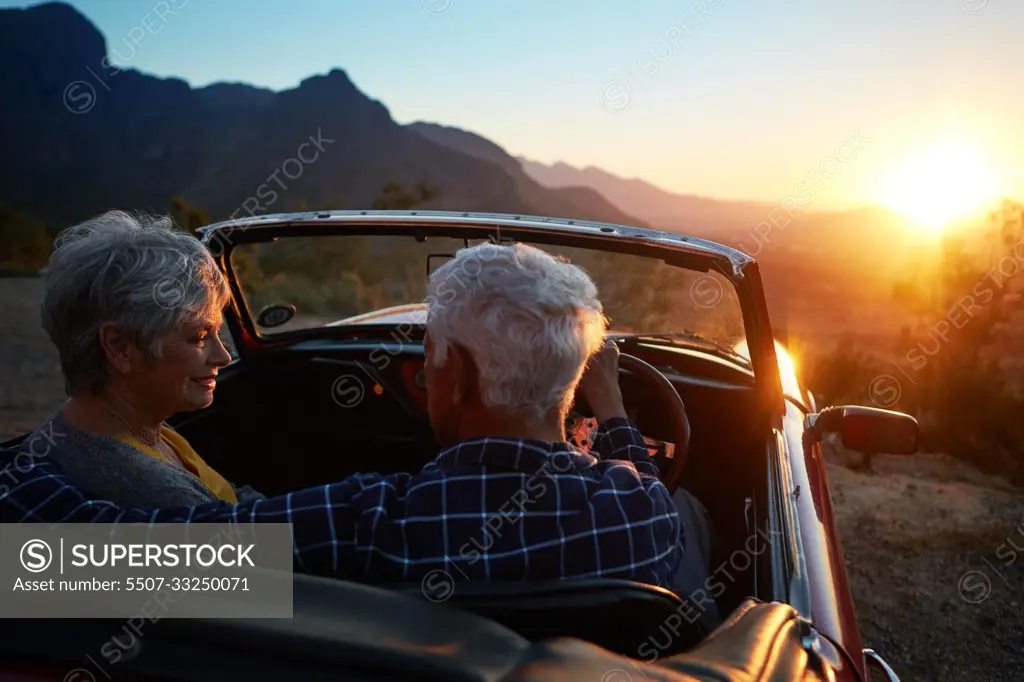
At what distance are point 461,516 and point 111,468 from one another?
2.94ft

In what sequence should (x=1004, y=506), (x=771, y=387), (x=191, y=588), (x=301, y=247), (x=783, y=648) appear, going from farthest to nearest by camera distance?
(x=301, y=247), (x=1004, y=506), (x=771, y=387), (x=783, y=648), (x=191, y=588)

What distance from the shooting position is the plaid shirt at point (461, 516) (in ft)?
4.73

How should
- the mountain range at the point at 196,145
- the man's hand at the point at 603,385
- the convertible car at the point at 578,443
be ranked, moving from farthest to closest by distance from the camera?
the mountain range at the point at 196,145 → the man's hand at the point at 603,385 → the convertible car at the point at 578,443

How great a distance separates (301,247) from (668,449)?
74.7 feet

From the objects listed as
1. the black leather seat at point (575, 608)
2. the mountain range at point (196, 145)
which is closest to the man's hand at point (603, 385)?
the black leather seat at point (575, 608)

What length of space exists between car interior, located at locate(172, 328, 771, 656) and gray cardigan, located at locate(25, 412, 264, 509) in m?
1.11

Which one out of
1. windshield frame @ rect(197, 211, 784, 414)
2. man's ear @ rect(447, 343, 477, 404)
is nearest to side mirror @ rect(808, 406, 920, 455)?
windshield frame @ rect(197, 211, 784, 414)

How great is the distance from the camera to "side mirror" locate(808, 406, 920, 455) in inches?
93.0

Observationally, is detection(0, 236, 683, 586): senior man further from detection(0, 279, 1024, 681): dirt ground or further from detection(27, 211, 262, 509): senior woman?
detection(0, 279, 1024, 681): dirt ground

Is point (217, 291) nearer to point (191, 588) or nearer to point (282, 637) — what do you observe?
point (191, 588)

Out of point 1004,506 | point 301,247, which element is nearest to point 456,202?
point 301,247

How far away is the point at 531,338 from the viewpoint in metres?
1.55

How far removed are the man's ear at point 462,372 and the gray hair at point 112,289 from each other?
2.45 ft

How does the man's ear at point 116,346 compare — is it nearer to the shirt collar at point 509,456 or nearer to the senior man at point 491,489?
the senior man at point 491,489
